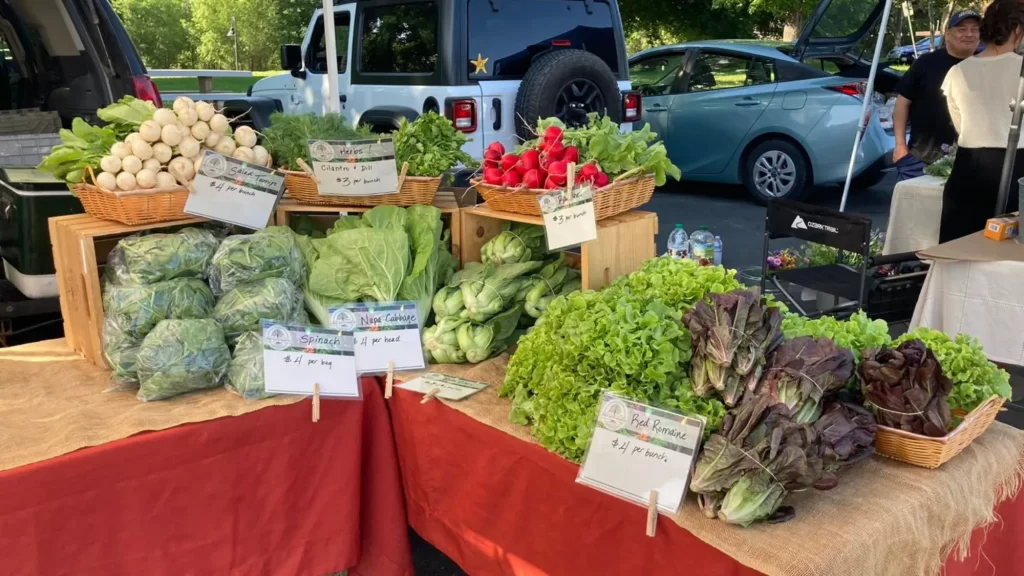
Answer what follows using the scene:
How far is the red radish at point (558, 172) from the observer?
2.19m

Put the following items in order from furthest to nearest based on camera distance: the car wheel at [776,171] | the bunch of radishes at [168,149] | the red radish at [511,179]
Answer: the car wheel at [776,171] < the red radish at [511,179] < the bunch of radishes at [168,149]

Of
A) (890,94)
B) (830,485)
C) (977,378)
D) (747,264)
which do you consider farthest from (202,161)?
(890,94)

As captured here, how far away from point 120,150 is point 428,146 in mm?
934

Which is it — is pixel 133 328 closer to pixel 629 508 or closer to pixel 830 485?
pixel 629 508

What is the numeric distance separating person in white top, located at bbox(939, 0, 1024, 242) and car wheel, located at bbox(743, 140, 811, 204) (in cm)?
371

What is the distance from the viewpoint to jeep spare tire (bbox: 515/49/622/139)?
5645 mm

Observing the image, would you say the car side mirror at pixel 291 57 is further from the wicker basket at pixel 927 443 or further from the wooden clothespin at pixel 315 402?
the wicker basket at pixel 927 443

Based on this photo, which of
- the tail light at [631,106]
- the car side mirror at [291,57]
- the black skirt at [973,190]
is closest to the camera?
the black skirt at [973,190]

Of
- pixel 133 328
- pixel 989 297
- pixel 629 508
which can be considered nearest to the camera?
pixel 629 508

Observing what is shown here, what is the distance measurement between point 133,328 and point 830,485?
1.72 metres

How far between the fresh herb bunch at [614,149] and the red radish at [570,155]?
0.04m

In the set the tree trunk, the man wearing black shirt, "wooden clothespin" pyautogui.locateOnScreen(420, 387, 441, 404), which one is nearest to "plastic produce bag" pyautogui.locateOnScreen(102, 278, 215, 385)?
"wooden clothespin" pyautogui.locateOnScreen(420, 387, 441, 404)

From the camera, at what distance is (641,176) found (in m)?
2.36

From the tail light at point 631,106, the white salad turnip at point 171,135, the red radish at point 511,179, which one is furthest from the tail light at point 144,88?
the tail light at point 631,106
